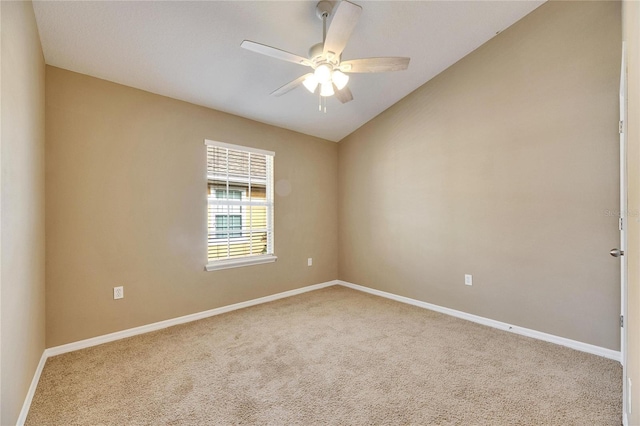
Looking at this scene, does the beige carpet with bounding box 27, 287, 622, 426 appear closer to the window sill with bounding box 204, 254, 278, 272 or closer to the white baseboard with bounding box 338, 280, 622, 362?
the white baseboard with bounding box 338, 280, 622, 362

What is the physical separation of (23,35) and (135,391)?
2307 millimetres

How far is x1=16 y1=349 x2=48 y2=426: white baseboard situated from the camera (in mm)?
1661

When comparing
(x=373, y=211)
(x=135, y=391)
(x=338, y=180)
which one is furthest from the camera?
(x=338, y=180)

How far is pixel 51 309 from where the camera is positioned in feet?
8.06

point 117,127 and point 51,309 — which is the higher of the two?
point 117,127

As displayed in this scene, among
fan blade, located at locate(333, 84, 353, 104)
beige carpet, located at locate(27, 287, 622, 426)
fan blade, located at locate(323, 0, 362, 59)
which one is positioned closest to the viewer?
fan blade, located at locate(323, 0, 362, 59)

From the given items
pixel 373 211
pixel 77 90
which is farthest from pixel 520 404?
pixel 77 90

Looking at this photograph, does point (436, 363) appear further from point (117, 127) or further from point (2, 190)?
point (117, 127)

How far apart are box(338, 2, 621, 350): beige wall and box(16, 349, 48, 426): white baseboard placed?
140 inches

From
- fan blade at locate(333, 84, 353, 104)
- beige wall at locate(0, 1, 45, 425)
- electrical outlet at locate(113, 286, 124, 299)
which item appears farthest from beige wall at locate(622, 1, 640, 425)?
electrical outlet at locate(113, 286, 124, 299)

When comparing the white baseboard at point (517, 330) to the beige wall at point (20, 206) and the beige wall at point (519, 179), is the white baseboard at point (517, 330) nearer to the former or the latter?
the beige wall at point (519, 179)

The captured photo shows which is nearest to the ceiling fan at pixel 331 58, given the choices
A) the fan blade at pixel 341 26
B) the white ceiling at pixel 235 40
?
the fan blade at pixel 341 26

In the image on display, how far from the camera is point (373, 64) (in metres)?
2.11

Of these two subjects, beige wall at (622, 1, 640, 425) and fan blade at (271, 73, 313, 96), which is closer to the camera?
beige wall at (622, 1, 640, 425)
